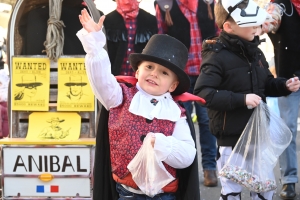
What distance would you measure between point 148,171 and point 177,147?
0.18 metres

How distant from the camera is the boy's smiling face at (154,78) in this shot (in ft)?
9.58

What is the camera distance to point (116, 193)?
122 inches

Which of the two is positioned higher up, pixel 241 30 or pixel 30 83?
pixel 241 30

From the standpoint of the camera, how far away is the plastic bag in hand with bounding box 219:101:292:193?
3.71 m

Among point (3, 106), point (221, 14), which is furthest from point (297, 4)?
point (3, 106)

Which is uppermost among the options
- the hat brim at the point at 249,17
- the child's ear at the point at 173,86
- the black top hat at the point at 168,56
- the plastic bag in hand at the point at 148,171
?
the hat brim at the point at 249,17

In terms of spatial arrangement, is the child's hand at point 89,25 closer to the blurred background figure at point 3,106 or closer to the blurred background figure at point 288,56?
the blurred background figure at point 288,56

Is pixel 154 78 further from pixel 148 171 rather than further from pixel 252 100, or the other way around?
pixel 252 100

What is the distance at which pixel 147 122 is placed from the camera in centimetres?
290

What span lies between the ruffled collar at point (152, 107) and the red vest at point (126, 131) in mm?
20

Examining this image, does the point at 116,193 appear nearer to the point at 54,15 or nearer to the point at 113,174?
the point at 113,174

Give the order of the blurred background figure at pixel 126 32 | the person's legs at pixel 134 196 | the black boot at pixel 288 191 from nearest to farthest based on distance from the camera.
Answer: the person's legs at pixel 134 196, the black boot at pixel 288 191, the blurred background figure at pixel 126 32

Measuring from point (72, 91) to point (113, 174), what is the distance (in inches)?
57.1

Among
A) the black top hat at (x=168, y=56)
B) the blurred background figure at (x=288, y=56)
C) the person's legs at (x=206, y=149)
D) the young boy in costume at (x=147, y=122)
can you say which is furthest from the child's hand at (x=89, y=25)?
the person's legs at (x=206, y=149)
